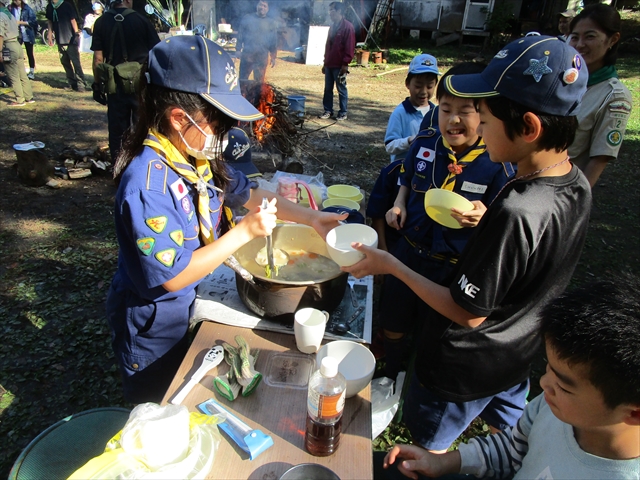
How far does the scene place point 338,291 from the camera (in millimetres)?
2029

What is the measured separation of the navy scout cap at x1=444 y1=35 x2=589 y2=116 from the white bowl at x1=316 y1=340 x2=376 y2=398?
116 cm

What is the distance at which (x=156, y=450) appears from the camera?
1251 millimetres

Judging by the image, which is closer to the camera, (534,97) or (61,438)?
(534,97)

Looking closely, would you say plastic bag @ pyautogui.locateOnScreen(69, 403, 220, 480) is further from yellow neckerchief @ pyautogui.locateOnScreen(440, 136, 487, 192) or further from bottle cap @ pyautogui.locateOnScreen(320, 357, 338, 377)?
yellow neckerchief @ pyautogui.locateOnScreen(440, 136, 487, 192)

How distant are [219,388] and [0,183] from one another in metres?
6.49

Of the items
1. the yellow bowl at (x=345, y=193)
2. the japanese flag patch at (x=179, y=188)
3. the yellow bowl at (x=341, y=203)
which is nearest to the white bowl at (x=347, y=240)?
the japanese flag patch at (x=179, y=188)

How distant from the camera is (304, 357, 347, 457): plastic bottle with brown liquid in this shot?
136 cm

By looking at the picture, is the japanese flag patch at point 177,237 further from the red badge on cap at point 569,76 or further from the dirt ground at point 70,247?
the dirt ground at point 70,247

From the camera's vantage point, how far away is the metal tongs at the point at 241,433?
144 centimetres

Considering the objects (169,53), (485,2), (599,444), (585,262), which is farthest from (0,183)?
(485,2)

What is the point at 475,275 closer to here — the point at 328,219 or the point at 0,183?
the point at 328,219

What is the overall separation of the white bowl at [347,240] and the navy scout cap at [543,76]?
0.87 meters

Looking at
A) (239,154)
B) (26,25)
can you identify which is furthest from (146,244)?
(26,25)

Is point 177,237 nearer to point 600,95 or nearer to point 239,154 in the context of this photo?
point 239,154
